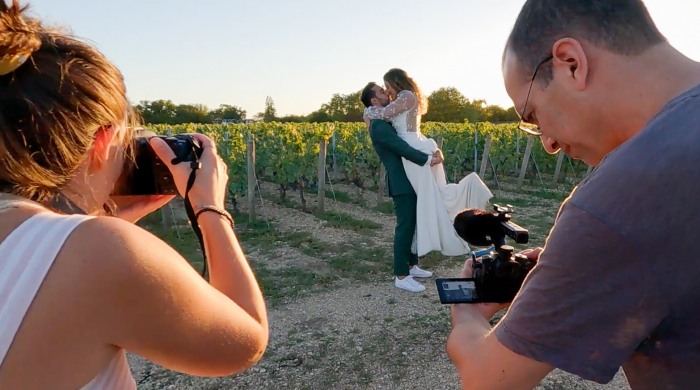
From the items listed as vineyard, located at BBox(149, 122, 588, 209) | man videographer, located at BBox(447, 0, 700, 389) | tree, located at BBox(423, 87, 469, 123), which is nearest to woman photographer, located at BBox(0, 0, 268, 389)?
man videographer, located at BBox(447, 0, 700, 389)

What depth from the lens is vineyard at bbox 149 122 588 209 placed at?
11.0 m

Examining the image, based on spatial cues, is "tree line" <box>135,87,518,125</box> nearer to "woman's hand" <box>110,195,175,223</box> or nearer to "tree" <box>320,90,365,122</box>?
"tree" <box>320,90,365,122</box>

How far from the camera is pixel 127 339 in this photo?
0.90 metres

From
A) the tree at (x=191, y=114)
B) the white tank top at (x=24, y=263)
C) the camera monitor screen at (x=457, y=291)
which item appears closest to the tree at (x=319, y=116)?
the tree at (x=191, y=114)

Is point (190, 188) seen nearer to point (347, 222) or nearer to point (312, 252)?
point (312, 252)

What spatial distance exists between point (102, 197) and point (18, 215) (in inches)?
11.3

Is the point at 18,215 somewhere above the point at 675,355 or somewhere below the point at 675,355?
above

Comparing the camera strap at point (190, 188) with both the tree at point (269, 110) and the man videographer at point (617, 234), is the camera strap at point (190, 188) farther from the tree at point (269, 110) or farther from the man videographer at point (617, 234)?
the tree at point (269, 110)

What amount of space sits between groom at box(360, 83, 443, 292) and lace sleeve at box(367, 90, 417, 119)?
3.1 inches

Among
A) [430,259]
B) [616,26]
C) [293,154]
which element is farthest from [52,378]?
[293,154]

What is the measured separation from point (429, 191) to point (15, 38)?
189 inches

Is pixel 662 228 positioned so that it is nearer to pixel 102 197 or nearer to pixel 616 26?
pixel 616 26

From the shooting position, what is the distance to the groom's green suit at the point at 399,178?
5.17 metres

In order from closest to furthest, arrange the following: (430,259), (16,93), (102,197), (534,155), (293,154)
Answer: (16,93)
(102,197)
(430,259)
(293,154)
(534,155)
